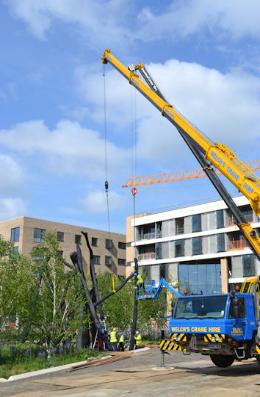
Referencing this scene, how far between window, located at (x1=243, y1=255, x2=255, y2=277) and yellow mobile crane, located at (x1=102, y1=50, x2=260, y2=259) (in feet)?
121

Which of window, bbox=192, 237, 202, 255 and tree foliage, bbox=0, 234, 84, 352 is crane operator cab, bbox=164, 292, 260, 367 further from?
window, bbox=192, 237, 202, 255

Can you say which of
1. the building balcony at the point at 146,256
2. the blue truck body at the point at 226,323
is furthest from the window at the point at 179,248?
the blue truck body at the point at 226,323

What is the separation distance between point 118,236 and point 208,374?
79876 millimetres

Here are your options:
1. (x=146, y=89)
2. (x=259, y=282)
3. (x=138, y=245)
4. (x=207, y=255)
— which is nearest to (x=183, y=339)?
(x=259, y=282)

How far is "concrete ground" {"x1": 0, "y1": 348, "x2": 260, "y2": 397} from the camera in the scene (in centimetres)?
1418

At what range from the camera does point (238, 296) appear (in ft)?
56.7

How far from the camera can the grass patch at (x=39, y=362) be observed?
2112 cm

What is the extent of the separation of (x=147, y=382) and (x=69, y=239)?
236 feet

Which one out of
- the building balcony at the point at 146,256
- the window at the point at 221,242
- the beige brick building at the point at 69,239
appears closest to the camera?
the window at the point at 221,242

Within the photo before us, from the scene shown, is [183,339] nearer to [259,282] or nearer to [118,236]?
[259,282]

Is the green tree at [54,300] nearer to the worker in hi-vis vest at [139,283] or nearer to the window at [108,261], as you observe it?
the worker in hi-vis vest at [139,283]

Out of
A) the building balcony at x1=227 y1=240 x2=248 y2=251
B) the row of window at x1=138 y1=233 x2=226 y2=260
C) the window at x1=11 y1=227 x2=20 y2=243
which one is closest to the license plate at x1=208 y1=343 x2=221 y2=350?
the building balcony at x1=227 y1=240 x2=248 y2=251

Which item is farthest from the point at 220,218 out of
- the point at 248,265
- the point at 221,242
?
the point at 248,265

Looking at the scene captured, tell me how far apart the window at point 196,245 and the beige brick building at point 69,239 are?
15.8 meters
